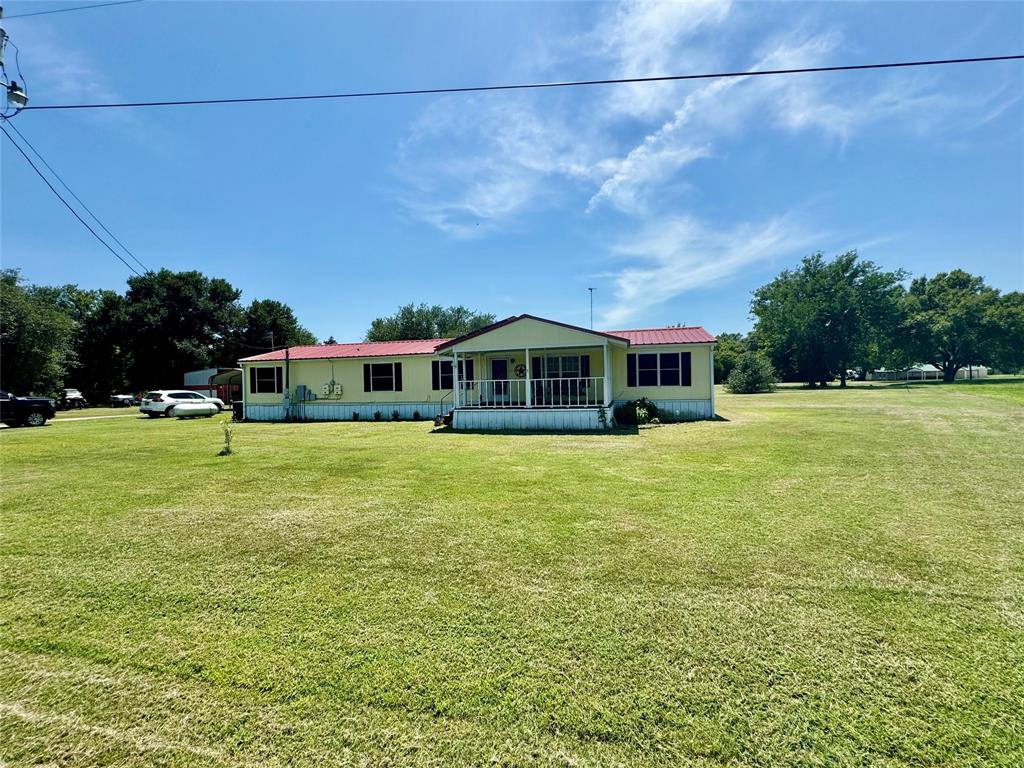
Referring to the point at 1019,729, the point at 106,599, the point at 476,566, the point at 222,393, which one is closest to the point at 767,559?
the point at 1019,729

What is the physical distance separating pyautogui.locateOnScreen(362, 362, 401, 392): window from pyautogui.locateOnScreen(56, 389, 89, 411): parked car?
28578 millimetres

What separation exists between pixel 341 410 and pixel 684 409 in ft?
49.8

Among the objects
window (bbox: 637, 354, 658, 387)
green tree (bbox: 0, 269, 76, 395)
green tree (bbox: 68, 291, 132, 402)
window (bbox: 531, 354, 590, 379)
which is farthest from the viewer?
green tree (bbox: 68, 291, 132, 402)

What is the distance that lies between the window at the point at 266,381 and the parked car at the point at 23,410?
25.6 feet

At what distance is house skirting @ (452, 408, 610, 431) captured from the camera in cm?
1416

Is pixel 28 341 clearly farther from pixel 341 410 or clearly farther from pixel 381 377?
pixel 381 377

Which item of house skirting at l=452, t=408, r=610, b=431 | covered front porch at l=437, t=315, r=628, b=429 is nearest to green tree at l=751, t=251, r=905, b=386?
covered front porch at l=437, t=315, r=628, b=429

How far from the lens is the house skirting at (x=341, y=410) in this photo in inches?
761

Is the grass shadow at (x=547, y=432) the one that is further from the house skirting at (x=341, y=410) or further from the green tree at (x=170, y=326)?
the green tree at (x=170, y=326)

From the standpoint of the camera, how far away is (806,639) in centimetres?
279

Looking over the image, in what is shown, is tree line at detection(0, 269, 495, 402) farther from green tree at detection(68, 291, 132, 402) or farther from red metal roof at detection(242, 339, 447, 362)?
red metal roof at detection(242, 339, 447, 362)

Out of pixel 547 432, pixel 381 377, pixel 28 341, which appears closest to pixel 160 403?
pixel 381 377

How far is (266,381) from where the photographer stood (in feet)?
70.5

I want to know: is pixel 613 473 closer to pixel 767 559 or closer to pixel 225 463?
pixel 767 559
